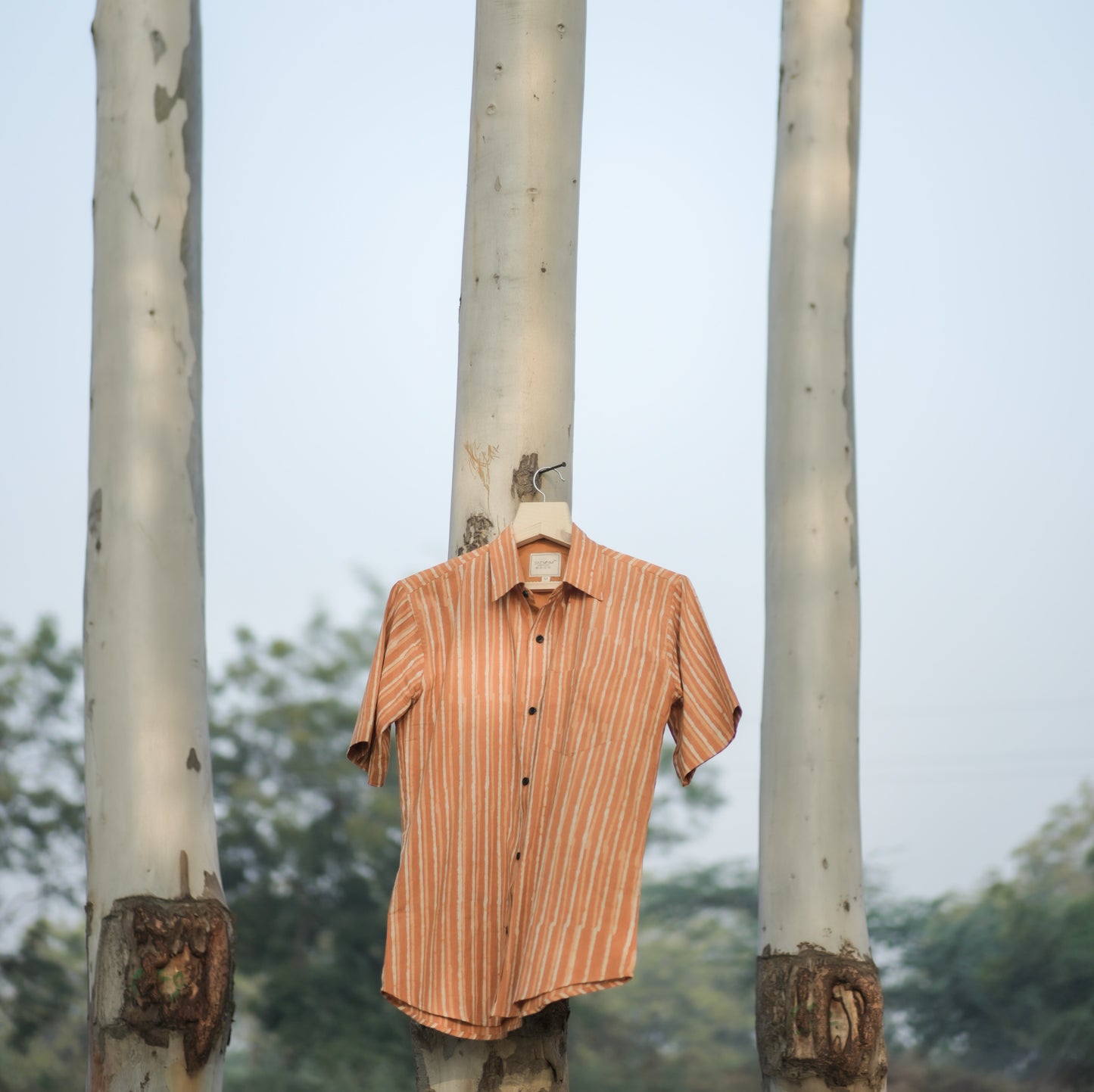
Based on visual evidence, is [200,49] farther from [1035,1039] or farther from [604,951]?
[1035,1039]

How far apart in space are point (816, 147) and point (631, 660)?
1499 mm

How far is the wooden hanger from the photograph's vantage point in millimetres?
2387

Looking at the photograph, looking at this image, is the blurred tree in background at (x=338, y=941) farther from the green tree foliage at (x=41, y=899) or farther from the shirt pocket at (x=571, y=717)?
the shirt pocket at (x=571, y=717)

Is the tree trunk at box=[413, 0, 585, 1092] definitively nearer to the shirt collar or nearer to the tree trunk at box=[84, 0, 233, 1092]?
the shirt collar

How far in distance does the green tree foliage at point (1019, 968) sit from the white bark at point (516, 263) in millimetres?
10651

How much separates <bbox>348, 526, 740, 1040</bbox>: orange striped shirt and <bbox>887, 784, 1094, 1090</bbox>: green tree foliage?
10.6 meters

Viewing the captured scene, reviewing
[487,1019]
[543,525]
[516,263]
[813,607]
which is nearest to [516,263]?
[516,263]

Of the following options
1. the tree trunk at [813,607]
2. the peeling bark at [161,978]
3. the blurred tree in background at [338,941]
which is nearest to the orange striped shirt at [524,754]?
the peeling bark at [161,978]

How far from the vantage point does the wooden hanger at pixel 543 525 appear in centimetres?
239

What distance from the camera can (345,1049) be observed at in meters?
12.1

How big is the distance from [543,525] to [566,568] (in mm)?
96

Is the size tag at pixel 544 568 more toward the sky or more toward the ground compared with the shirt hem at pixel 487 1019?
more toward the sky

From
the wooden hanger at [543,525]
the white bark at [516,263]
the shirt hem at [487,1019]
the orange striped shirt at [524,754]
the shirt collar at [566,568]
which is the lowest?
the shirt hem at [487,1019]

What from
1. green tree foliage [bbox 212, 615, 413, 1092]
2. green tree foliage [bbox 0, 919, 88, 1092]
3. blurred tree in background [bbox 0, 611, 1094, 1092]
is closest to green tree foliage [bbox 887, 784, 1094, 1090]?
blurred tree in background [bbox 0, 611, 1094, 1092]
